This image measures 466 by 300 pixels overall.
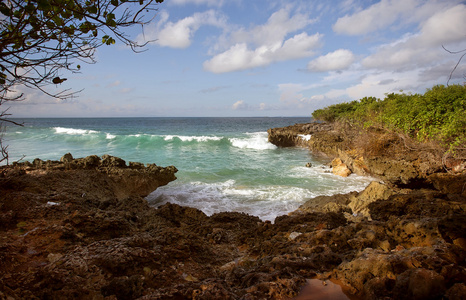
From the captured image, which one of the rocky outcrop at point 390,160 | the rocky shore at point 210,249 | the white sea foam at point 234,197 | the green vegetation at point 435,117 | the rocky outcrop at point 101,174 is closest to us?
the rocky shore at point 210,249

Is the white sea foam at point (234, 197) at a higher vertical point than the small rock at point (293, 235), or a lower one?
lower

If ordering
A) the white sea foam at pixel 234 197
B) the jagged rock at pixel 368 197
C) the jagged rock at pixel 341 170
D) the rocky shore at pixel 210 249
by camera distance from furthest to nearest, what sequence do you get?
1. the jagged rock at pixel 341 170
2. the white sea foam at pixel 234 197
3. the jagged rock at pixel 368 197
4. the rocky shore at pixel 210 249

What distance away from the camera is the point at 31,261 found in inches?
122

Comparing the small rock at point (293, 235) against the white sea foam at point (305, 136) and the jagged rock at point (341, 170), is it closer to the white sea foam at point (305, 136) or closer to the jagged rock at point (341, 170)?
the jagged rock at point (341, 170)

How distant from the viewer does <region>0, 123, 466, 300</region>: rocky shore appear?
2.53 m

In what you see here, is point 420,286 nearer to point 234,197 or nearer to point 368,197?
point 368,197

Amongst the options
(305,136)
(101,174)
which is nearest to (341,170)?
(101,174)

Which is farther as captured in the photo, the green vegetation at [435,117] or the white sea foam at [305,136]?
the white sea foam at [305,136]

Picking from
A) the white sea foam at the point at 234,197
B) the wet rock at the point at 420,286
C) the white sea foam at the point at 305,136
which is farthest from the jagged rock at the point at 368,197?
the white sea foam at the point at 305,136

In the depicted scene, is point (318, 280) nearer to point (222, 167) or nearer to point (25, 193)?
point (25, 193)

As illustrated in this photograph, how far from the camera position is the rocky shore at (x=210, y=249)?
2.53m

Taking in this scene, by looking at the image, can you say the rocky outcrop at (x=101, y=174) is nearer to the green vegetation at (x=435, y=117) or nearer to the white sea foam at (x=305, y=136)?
the green vegetation at (x=435, y=117)

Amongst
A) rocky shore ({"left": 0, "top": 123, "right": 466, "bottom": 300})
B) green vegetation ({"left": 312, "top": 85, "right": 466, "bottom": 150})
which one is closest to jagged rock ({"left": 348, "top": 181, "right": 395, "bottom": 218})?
rocky shore ({"left": 0, "top": 123, "right": 466, "bottom": 300})

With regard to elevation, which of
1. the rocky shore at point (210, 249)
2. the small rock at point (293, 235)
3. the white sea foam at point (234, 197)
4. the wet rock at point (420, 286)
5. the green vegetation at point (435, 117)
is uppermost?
the green vegetation at point (435, 117)
